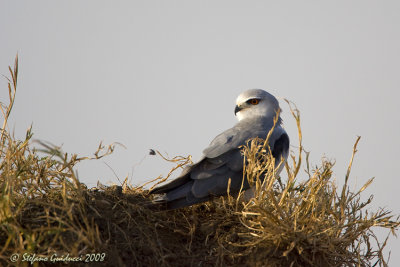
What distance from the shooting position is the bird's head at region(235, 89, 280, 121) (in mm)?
6887

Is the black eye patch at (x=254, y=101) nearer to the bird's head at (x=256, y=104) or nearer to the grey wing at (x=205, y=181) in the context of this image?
the bird's head at (x=256, y=104)

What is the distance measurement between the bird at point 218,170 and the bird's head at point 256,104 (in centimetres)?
45

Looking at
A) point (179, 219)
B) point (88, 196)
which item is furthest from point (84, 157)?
point (179, 219)

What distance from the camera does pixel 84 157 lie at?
4.90m

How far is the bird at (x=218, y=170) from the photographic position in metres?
4.98

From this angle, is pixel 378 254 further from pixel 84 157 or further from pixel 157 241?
pixel 84 157

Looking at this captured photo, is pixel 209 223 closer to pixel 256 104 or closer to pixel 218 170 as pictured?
pixel 218 170

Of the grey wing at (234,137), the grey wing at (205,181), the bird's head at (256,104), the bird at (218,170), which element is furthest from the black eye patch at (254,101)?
the grey wing at (205,181)

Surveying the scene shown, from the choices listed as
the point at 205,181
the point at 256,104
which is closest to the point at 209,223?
the point at 205,181

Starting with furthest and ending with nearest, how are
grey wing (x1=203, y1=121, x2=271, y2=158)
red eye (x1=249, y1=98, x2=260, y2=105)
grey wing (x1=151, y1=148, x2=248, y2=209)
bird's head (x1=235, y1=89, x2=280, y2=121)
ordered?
red eye (x1=249, y1=98, x2=260, y2=105)
bird's head (x1=235, y1=89, x2=280, y2=121)
grey wing (x1=203, y1=121, x2=271, y2=158)
grey wing (x1=151, y1=148, x2=248, y2=209)

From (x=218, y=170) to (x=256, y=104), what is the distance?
6.45 feet

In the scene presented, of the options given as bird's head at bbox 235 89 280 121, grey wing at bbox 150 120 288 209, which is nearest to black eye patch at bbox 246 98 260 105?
bird's head at bbox 235 89 280 121

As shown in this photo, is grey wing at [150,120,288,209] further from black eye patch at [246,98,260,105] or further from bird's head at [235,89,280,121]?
black eye patch at [246,98,260,105]

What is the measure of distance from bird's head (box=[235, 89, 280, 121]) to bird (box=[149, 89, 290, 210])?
A: 1.47 ft
